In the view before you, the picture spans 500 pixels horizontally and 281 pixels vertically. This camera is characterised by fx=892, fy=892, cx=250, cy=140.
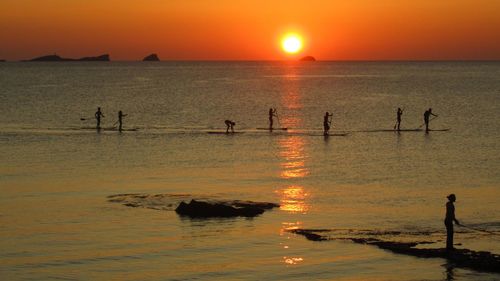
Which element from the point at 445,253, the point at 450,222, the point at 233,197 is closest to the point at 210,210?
the point at 233,197

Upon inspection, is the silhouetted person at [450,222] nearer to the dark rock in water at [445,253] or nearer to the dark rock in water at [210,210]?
the dark rock in water at [445,253]

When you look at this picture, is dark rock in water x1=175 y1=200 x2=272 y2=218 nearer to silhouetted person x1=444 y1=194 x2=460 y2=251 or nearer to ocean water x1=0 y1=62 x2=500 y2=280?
ocean water x1=0 y1=62 x2=500 y2=280

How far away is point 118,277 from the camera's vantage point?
23.6 m

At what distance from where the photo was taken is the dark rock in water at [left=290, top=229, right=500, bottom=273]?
23938 mm

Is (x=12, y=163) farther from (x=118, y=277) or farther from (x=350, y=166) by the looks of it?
(x=118, y=277)

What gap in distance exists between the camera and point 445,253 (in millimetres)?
25359

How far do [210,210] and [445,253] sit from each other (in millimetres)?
9394

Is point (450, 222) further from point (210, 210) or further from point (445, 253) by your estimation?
point (210, 210)

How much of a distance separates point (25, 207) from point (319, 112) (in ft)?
233

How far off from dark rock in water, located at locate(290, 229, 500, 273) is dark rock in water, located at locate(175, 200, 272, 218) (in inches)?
149

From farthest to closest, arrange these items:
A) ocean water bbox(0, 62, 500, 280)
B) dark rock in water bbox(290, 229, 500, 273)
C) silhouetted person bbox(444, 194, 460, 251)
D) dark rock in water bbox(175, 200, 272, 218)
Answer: dark rock in water bbox(175, 200, 272, 218)
silhouetted person bbox(444, 194, 460, 251)
ocean water bbox(0, 62, 500, 280)
dark rock in water bbox(290, 229, 500, 273)

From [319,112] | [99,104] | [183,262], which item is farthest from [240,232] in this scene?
[99,104]

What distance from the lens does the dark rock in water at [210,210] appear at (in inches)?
1240

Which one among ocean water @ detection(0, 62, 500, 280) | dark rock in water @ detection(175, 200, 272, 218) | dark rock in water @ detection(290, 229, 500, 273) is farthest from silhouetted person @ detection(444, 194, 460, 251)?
dark rock in water @ detection(175, 200, 272, 218)
